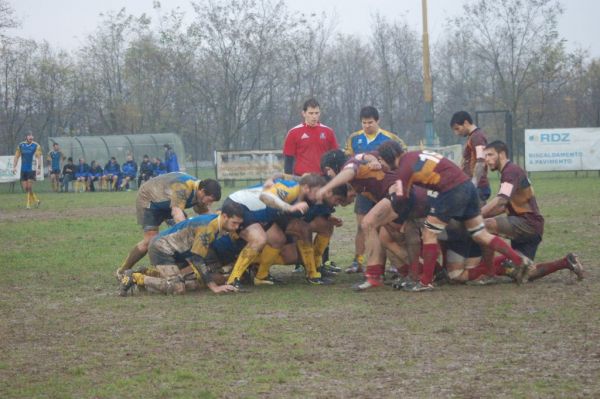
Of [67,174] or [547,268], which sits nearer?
[547,268]

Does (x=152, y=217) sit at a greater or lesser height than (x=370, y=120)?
lesser

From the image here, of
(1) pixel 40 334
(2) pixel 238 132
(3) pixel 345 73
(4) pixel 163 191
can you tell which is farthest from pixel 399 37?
(1) pixel 40 334

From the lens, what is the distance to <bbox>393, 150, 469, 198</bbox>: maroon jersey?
8.59 metres

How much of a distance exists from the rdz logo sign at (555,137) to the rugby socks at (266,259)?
2378 cm

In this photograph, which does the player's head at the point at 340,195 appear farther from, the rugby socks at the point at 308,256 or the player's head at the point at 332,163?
the rugby socks at the point at 308,256

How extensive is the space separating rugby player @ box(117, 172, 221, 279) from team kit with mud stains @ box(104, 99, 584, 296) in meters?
0.02

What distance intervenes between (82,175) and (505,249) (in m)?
30.1

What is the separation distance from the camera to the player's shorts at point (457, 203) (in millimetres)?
8609

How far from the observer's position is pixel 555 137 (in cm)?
3153

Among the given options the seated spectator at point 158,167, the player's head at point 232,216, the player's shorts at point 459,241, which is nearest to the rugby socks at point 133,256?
the player's head at point 232,216

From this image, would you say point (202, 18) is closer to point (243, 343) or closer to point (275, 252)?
point (275, 252)

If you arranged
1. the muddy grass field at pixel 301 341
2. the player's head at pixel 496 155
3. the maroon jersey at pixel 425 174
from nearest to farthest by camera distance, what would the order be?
the muddy grass field at pixel 301 341, the maroon jersey at pixel 425 174, the player's head at pixel 496 155

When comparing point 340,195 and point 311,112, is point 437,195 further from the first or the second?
point 311,112

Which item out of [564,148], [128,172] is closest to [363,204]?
[564,148]
